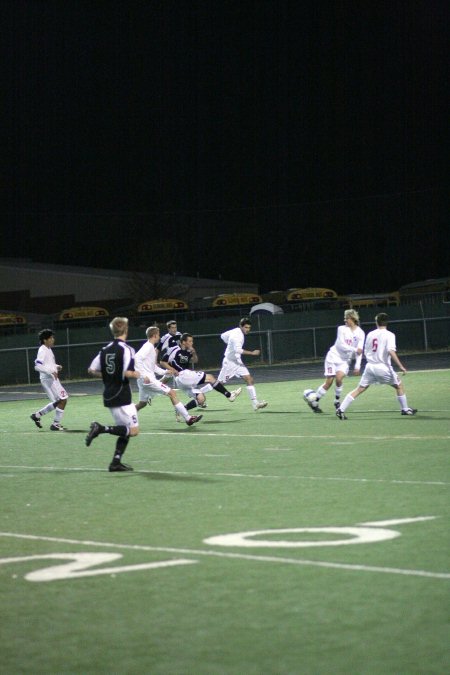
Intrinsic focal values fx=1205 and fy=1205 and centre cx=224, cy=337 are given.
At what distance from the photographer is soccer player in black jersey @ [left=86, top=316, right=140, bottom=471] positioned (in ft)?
49.1

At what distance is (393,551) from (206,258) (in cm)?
8757

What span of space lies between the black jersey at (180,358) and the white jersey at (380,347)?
14.1ft

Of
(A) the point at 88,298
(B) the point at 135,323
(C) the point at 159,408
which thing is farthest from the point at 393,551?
(A) the point at 88,298

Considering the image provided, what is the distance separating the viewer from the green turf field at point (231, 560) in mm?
6258

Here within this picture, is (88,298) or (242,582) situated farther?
(88,298)

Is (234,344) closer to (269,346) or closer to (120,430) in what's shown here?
(120,430)

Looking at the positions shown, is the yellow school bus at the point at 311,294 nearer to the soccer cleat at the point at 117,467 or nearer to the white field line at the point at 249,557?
the soccer cleat at the point at 117,467

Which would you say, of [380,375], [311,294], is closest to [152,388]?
[380,375]

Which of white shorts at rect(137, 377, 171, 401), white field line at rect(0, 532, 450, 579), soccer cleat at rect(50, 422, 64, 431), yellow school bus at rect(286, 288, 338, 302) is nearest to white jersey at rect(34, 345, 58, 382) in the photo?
soccer cleat at rect(50, 422, 64, 431)

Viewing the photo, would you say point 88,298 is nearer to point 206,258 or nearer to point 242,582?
point 206,258

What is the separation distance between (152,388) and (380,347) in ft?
13.8

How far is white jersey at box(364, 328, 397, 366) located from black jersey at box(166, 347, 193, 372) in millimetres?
4302

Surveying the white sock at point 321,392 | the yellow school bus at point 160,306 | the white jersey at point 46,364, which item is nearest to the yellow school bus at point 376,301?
the yellow school bus at point 160,306

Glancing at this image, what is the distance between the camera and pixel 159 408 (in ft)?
94.9
